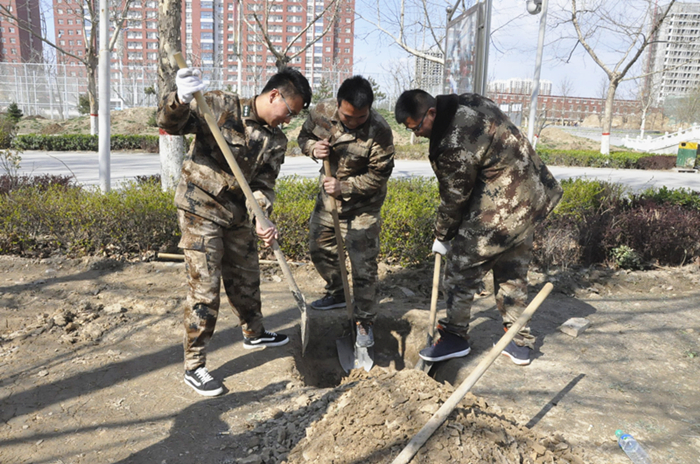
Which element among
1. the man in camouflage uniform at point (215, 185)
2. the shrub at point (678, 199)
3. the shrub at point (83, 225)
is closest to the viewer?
the man in camouflage uniform at point (215, 185)

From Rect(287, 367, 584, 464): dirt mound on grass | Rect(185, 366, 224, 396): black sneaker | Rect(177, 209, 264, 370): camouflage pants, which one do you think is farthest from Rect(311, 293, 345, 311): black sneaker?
Rect(287, 367, 584, 464): dirt mound on grass

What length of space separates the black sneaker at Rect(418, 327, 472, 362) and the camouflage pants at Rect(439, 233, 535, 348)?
1.8 inches

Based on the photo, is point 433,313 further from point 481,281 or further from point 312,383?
point 312,383

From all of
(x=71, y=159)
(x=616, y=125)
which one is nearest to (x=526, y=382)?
(x=71, y=159)

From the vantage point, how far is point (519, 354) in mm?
3223

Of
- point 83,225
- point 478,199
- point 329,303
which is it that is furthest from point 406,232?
point 83,225

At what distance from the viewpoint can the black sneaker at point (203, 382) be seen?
278 cm

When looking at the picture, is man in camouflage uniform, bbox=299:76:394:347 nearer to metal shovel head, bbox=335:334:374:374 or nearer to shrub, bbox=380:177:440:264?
metal shovel head, bbox=335:334:374:374

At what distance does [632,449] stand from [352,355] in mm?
1960

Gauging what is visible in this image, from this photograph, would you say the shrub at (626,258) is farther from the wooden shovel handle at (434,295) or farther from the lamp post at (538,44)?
the lamp post at (538,44)

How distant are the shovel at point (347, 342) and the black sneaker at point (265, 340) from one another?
1.66 feet

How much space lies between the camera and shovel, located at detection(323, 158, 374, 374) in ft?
11.0

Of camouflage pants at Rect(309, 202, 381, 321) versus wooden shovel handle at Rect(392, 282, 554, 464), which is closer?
wooden shovel handle at Rect(392, 282, 554, 464)

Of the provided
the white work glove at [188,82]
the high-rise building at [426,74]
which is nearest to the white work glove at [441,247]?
the white work glove at [188,82]
